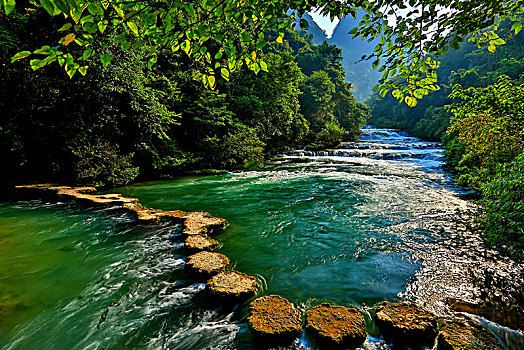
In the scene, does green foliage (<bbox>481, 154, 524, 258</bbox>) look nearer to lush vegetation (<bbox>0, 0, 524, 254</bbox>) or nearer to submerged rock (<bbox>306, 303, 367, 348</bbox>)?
lush vegetation (<bbox>0, 0, 524, 254</bbox>)

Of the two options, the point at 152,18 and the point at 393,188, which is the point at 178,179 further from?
the point at 152,18

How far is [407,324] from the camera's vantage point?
2.31 meters

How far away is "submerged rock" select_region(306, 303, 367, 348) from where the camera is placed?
222 cm

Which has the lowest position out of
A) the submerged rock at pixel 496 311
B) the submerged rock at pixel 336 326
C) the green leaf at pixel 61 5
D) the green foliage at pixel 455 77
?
the submerged rock at pixel 496 311

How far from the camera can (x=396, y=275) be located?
3.50 meters

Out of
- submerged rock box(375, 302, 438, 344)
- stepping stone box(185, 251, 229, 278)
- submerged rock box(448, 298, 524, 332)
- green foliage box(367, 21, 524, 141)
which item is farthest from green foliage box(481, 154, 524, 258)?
green foliage box(367, 21, 524, 141)

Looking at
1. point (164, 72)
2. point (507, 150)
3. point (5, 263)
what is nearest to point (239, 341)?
point (5, 263)

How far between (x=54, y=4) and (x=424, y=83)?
106 inches

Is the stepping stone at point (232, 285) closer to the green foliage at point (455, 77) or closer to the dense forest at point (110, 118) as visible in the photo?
the dense forest at point (110, 118)

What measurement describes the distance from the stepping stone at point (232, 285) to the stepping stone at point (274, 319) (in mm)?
303

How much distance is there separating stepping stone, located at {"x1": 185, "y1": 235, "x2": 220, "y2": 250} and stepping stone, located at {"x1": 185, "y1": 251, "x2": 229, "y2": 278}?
0.97 feet

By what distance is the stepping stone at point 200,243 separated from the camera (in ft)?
13.3

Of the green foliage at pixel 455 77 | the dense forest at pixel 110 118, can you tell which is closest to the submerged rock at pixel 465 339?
the dense forest at pixel 110 118

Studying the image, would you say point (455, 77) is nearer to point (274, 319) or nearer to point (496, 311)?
point (496, 311)
